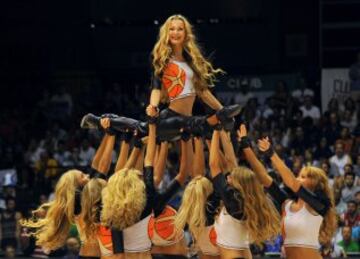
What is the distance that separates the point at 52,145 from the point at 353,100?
14.8ft

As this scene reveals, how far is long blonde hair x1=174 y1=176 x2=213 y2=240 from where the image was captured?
7051 mm

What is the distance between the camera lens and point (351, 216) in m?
12.2

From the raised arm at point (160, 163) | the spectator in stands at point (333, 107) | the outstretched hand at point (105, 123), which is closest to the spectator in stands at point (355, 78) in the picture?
the spectator in stands at point (333, 107)

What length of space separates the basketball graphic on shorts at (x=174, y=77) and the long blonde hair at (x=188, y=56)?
5 cm

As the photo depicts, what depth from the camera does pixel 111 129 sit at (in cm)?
768

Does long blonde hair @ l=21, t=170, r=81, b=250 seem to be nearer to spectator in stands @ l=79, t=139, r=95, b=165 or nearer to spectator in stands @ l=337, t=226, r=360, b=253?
spectator in stands @ l=337, t=226, r=360, b=253

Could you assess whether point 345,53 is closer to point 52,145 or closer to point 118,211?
point 52,145

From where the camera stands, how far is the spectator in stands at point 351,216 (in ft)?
39.6

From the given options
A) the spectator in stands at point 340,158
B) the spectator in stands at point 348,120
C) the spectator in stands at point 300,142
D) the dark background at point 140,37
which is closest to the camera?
the spectator in stands at point 340,158

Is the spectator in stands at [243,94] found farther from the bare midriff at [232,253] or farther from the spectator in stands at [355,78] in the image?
the bare midriff at [232,253]

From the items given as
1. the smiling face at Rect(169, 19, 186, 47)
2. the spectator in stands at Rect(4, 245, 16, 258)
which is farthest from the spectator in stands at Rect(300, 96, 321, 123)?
the smiling face at Rect(169, 19, 186, 47)

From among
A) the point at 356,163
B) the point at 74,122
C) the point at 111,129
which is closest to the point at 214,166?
the point at 111,129

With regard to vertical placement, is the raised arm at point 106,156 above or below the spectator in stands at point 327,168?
above

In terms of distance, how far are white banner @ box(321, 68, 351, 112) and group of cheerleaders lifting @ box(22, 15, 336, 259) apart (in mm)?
8236
